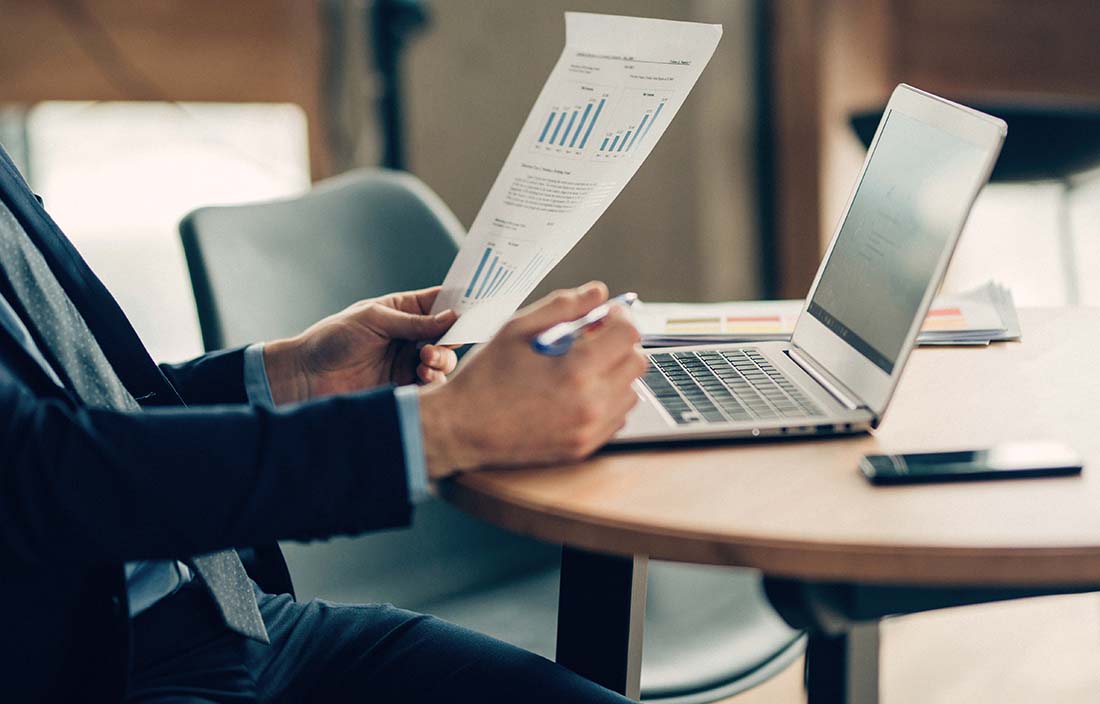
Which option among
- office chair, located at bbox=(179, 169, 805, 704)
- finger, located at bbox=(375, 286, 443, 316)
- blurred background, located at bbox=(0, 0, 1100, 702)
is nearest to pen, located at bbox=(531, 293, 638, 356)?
Answer: finger, located at bbox=(375, 286, 443, 316)

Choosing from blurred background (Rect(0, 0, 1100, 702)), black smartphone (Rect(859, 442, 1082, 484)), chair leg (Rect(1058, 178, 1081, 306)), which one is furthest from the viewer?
blurred background (Rect(0, 0, 1100, 702))

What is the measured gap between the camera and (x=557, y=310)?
2.44 feet

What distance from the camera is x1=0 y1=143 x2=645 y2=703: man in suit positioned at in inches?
26.3

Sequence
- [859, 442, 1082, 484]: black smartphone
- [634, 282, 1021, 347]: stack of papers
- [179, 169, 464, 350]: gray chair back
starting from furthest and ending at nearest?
[179, 169, 464, 350]: gray chair back < [634, 282, 1021, 347]: stack of papers < [859, 442, 1082, 484]: black smartphone

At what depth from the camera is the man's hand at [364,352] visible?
1.00m

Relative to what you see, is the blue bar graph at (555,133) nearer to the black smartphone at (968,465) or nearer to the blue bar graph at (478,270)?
the blue bar graph at (478,270)

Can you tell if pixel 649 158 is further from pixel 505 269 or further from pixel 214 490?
pixel 214 490

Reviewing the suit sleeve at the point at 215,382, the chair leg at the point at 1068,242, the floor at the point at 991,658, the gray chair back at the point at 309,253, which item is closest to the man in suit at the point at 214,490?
the suit sleeve at the point at 215,382

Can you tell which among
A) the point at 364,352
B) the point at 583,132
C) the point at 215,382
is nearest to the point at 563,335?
the point at 583,132

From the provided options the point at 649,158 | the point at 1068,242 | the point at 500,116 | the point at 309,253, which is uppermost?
the point at 309,253

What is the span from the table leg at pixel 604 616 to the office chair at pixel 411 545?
0.58 ft

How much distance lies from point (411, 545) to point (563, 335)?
2.26 feet

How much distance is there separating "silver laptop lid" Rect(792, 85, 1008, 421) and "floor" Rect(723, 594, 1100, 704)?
3.23 ft

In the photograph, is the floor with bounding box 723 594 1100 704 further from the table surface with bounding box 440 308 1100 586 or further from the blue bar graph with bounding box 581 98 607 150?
the blue bar graph with bounding box 581 98 607 150
